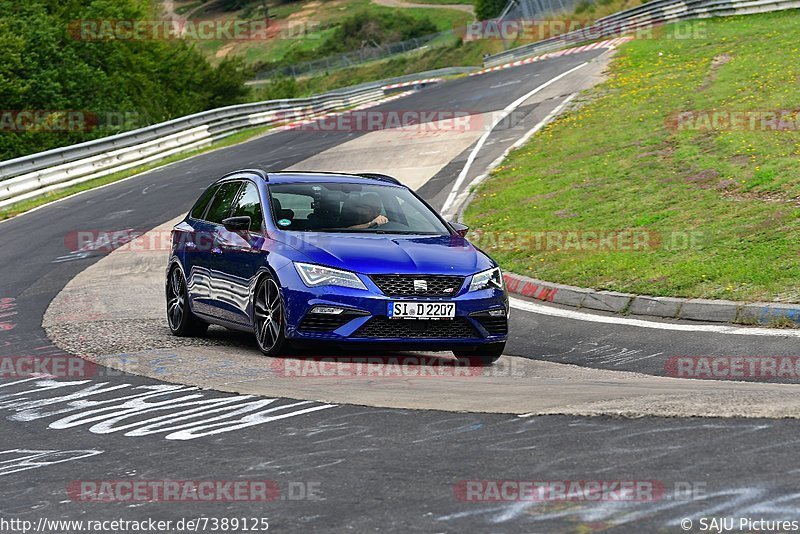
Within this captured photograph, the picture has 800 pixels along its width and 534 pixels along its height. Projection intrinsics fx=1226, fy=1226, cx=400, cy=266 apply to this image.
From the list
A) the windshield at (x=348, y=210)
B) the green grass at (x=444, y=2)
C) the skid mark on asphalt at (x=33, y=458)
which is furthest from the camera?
the green grass at (x=444, y=2)

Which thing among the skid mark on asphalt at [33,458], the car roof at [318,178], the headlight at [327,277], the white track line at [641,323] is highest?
the car roof at [318,178]

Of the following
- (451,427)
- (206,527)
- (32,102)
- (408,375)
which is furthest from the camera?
(32,102)

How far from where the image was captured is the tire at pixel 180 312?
40.0 ft

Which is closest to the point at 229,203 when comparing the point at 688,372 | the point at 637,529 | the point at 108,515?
the point at 688,372

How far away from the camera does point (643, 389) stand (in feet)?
25.5

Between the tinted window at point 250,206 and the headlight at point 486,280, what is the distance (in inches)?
83.9

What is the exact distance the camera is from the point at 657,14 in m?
49.6

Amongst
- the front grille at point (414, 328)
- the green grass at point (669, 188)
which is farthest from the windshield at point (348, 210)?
the green grass at point (669, 188)

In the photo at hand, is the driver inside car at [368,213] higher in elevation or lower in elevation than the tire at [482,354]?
higher

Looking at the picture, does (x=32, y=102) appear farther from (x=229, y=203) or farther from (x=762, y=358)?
(x=762, y=358)

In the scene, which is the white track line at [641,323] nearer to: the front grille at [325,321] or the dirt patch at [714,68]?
the front grille at [325,321]

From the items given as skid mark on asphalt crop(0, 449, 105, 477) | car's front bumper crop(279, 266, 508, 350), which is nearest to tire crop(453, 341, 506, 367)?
car's front bumper crop(279, 266, 508, 350)

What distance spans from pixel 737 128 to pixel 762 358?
467 inches

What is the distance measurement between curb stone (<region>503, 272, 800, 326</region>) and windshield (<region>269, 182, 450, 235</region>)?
238cm
